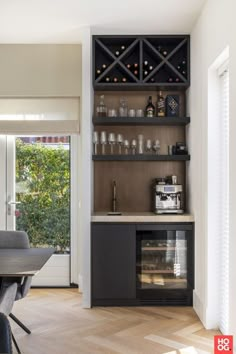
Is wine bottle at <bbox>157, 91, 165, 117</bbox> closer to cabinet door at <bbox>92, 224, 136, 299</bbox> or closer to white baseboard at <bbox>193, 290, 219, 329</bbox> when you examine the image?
cabinet door at <bbox>92, 224, 136, 299</bbox>

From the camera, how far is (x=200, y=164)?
13.4 feet

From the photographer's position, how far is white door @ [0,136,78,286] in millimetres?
5234

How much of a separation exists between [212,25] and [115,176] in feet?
6.68

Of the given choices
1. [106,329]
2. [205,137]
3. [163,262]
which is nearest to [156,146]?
[205,137]

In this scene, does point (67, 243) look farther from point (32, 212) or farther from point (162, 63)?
point (162, 63)

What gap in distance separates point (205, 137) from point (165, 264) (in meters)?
1.45

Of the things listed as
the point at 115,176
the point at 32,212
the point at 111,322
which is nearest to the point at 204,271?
the point at 111,322

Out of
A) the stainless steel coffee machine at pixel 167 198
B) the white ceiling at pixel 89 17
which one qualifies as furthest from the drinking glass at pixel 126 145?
the white ceiling at pixel 89 17

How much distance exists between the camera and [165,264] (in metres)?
4.47

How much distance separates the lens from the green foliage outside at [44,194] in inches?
208

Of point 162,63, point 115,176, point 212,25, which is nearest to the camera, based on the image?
point 212,25

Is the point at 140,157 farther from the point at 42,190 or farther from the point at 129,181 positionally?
the point at 42,190

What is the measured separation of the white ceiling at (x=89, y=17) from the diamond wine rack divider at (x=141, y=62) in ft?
0.46

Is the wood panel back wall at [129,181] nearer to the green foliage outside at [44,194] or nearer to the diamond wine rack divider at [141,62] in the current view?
the green foliage outside at [44,194]
